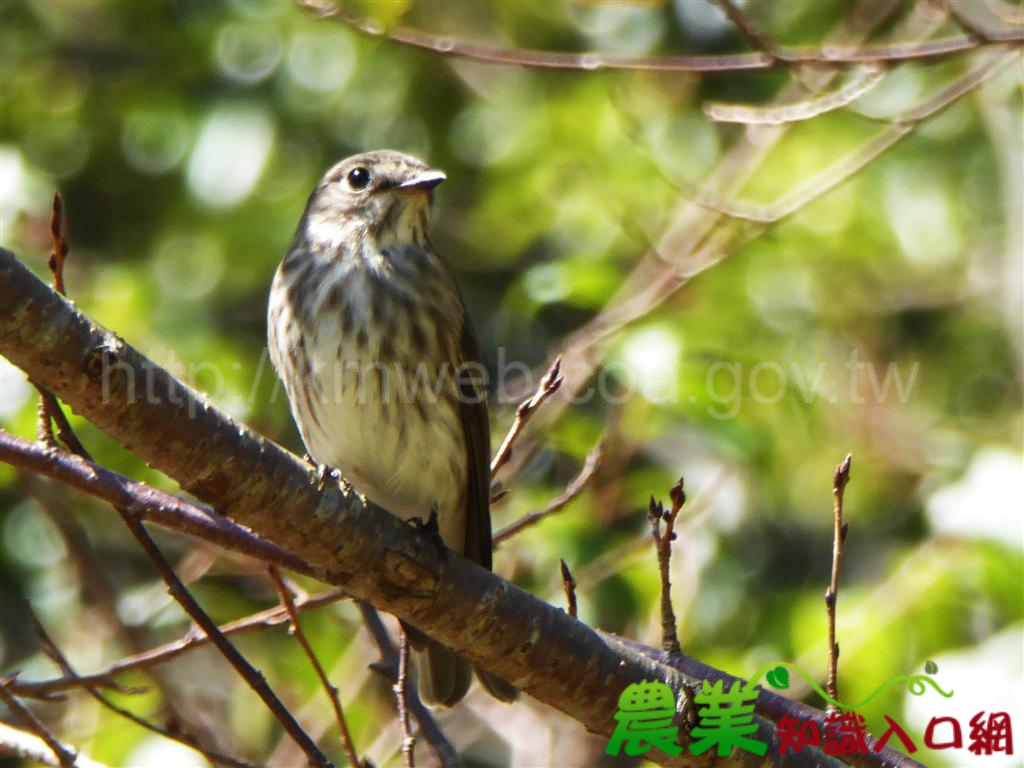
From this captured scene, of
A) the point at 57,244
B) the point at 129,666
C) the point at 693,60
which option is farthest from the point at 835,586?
the point at 693,60

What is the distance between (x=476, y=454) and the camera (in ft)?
13.8

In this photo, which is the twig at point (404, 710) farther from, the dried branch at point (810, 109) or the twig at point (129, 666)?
the dried branch at point (810, 109)

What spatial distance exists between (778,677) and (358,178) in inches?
81.4

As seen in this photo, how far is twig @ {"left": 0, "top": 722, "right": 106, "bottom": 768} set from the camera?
284 centimetres

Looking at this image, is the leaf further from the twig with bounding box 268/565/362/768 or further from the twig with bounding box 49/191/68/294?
→ the twig with bounding box 49/191/68/294

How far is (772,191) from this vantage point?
5.77 metres

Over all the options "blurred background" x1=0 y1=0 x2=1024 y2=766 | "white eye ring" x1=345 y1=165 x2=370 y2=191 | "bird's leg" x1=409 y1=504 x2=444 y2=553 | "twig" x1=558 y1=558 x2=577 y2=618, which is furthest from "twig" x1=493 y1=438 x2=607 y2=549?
"white eye ring" x1=345 y1=165 x2=370 y2=191

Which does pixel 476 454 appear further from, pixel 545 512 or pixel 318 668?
pixel 318 668

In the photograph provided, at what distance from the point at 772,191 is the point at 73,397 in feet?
12.7

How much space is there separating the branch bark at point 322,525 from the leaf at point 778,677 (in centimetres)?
42

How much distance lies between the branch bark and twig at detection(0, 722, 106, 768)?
57 centimetres

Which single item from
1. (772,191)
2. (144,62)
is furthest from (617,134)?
(144,62)

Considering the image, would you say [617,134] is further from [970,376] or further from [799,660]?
[799,660]

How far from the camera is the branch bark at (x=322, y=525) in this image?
2346mm
